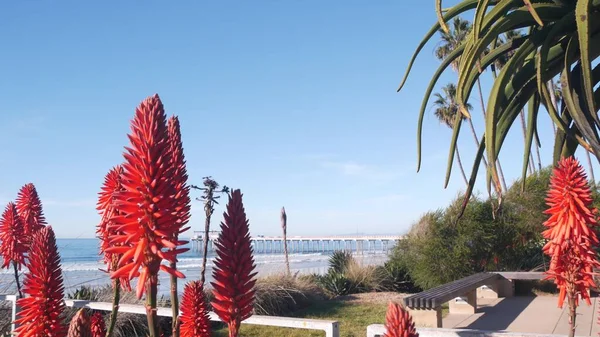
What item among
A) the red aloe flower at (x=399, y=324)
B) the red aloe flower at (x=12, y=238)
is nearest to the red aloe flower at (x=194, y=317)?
the red aloe flower at (x=399, y=324)

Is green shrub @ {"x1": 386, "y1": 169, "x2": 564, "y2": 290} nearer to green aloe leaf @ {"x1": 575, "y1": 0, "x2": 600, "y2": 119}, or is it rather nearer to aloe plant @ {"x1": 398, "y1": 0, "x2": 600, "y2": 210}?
aloe plant @ {"x1": 398, "y1": 0, "x2": 600, "y2": 210}

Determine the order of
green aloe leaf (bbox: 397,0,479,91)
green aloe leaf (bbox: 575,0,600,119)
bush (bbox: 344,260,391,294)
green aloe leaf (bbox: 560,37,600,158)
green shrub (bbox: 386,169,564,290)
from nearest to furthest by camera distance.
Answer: green aloe leaf (bbox: 575,0,600,119) < green aloe leaf (bbox: 560,37,600,158) < green aloe leaf (bbox: 397,0,479,91) < green shrub (bbox: 386,169,564,290) < bush (bbox: 344,260,391,294)

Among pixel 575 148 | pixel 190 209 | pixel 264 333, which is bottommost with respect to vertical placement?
pixel 264 333

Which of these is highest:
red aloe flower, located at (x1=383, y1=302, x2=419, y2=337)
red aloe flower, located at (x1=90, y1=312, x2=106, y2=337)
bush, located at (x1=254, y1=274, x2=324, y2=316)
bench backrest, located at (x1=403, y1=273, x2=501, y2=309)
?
red aloe flower, located at (x1=383, y1=302, x2=419, y2=337)

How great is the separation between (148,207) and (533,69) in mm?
5255

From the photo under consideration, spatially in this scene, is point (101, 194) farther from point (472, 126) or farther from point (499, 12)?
point (472, 126)

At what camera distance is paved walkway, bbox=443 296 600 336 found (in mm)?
8950

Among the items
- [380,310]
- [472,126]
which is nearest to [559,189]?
[380,310]

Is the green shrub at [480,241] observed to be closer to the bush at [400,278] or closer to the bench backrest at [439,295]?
the bush at [400,278]

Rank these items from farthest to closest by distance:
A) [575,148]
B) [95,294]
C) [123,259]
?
[95,294] → [575,148] → [123,259]

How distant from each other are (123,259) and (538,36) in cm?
506

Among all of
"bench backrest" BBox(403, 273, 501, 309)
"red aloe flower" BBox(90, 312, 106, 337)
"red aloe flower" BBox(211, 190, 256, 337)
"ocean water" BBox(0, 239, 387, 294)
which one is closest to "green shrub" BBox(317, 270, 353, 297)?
"ocean water" BBox(0, 239, 387, 294)

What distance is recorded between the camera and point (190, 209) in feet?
4.25

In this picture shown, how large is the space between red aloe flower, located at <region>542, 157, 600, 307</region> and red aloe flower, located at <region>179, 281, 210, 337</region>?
1903 millimetres
